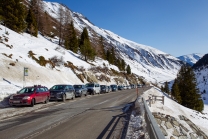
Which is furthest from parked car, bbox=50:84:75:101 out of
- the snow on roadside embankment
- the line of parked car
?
the snow on roadside embankment

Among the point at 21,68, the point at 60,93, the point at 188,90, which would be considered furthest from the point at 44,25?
the point at 60,93

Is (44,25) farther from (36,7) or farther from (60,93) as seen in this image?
(60,93)

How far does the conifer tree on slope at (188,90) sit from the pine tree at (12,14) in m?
40.1

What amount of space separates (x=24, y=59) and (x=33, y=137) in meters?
26.8

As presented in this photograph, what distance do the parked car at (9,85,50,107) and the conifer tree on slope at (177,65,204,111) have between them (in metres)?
38.0

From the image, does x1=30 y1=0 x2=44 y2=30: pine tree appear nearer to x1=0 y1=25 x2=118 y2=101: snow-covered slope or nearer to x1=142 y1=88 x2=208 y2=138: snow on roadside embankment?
x1=0 y1=25 x2=118 y2=101: snow-covered slope

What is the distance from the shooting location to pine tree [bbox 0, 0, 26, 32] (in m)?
41.7

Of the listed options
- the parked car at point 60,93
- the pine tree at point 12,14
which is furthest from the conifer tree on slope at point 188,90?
the pine tree at point 12,14

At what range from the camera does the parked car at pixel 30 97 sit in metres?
15.5

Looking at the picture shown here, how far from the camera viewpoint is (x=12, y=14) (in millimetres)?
41719

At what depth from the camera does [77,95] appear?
27656 mm

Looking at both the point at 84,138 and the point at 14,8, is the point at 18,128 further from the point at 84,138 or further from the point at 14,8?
the point at 14,8

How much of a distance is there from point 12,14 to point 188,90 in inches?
1672

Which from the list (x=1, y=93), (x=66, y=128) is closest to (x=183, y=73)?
(x=1, y=93)
